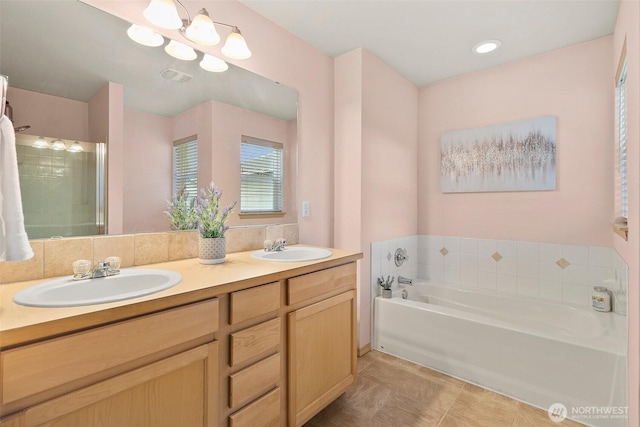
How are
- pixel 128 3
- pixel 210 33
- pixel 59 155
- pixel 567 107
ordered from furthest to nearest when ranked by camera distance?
1. pixel 567 107
2. pixel 210 33
3. pixel 128 3
4. pixel 59 155

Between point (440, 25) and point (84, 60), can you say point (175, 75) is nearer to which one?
point (84, 60)

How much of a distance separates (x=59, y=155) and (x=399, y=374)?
7.64ft

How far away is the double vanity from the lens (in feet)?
2.52

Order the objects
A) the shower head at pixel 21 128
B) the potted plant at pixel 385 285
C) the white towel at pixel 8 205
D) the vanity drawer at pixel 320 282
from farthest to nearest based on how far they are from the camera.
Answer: the potted plant at pixel 385 285 < the vanity drawer at pixel 320 282 < the shower head at pixel 21 128 < the white towel at pixel 8 205

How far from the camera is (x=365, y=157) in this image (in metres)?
2.40

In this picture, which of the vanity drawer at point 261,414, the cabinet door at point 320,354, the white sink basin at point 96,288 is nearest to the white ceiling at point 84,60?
the white sink basin at point 96,288

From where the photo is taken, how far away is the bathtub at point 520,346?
1.63 meters

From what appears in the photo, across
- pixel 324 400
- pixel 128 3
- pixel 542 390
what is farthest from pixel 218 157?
pixel 542 390

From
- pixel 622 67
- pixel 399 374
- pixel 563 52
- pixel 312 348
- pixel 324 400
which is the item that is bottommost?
pixel 399 374

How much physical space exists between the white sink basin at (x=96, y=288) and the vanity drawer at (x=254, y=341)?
332 mm

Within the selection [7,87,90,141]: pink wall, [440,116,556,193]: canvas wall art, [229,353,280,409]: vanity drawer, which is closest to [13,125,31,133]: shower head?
[7,87,90,141]: pink wall

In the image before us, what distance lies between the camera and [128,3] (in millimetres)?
1411

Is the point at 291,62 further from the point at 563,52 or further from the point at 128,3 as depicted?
the point at 563,52

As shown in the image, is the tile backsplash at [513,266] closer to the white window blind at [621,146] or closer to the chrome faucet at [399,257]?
the chrome faucet at [399,257]
